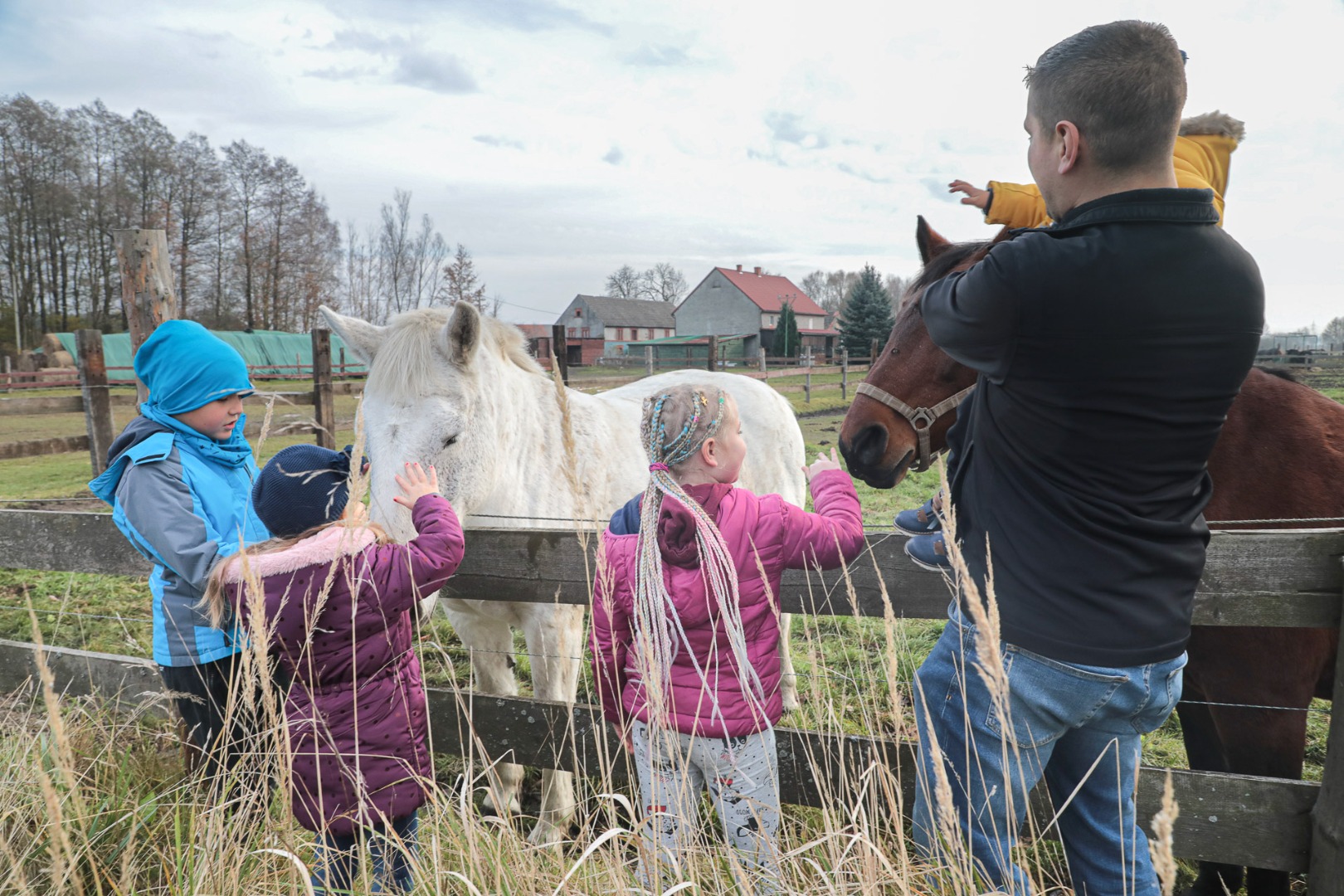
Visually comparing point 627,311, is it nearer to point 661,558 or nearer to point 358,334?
point 358,334

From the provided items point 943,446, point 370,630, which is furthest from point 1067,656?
point 370,630

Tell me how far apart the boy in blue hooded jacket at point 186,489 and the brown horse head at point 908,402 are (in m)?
2.18

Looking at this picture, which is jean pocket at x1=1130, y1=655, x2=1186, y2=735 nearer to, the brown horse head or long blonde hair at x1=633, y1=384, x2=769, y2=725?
long blonde hair at x1=633, y1=384, x2=769, y2=725

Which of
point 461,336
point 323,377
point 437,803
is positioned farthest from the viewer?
point 323,377

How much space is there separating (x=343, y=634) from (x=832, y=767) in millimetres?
1602

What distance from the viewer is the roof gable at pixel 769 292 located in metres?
67.6

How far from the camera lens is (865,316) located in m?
45.0

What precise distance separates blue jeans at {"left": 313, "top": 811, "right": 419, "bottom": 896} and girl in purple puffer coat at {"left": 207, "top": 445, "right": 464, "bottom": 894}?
0.01 meters

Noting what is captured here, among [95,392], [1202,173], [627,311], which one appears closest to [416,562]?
[1202,173]

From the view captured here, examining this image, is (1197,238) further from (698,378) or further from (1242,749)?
(698,378)

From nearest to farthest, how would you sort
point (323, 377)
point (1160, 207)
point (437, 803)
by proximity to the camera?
point (1160, 207) → point (437, 803) → point (323, 377)

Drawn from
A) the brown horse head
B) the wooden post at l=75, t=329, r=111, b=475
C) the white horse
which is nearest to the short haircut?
the brown horse head

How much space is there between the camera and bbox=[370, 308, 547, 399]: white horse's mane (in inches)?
113

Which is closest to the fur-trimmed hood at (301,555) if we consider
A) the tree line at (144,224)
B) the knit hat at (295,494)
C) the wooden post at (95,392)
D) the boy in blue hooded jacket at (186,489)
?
the knit hat at (295,494)
